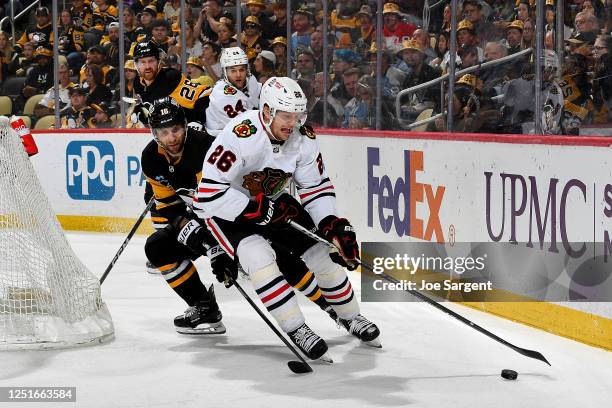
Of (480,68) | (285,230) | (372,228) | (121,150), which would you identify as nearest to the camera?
(285,230)

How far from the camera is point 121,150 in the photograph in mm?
9406

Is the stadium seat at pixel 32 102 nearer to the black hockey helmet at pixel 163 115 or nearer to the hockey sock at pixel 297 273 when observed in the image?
the black hockey helmet at pixel 163 115

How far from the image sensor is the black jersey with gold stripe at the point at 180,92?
6895 mm

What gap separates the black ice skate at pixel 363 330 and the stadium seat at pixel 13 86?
6172 mm

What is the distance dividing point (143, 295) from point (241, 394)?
2.46m

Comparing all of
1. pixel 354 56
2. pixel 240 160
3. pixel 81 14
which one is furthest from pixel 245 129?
pixel 81 14

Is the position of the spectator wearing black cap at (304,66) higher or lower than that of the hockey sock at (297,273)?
higher

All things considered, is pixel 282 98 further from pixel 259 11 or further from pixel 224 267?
pixel 259 11

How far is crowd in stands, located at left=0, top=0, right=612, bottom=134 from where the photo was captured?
5.47 m

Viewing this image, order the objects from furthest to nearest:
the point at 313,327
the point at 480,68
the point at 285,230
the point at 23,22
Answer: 1. the point at 23,22
2. the point at 480,68
3. the point at 313,327
4. the point at 285,230

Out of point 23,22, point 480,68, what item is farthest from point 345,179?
point 23,22

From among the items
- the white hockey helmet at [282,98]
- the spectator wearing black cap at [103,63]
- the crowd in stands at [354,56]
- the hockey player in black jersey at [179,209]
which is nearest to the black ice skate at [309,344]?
the hockey player in black jersey at [179,209]

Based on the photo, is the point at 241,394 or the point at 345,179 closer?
the point at 241,394

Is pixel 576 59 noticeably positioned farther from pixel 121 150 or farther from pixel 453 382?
pixel 121 150
